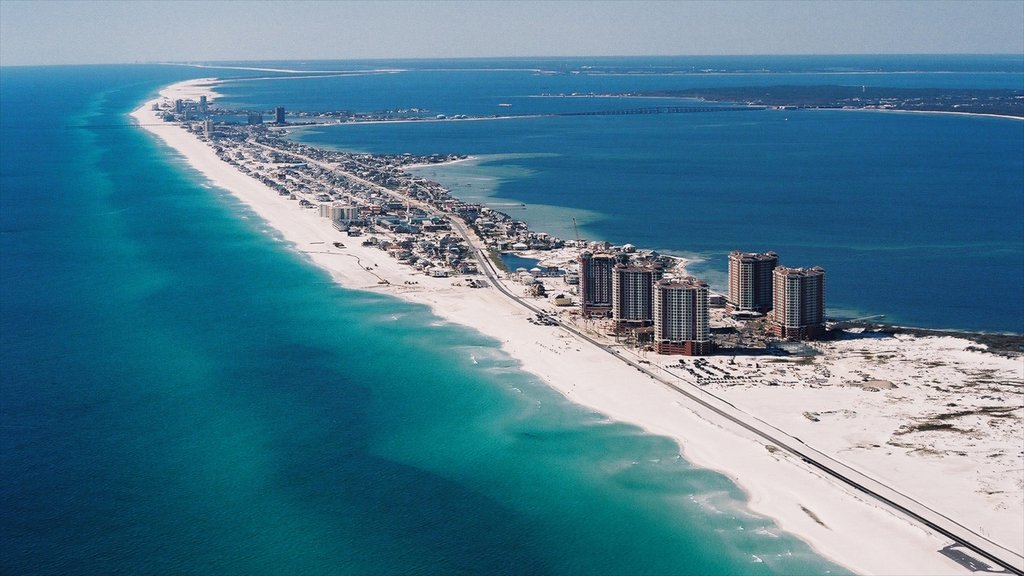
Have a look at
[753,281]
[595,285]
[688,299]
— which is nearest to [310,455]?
[688,299]

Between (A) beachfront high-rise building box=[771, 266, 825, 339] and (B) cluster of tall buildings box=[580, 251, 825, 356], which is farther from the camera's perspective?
(A) beachfront high-rise building box=[771, 266, 825, 339]

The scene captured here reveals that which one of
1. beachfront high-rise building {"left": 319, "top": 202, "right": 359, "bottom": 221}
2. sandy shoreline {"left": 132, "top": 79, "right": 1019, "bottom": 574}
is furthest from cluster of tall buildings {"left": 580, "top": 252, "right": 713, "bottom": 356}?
beachfront high-rise building {"left": 319, "top": 202, "right": 359, "bottom": 221}

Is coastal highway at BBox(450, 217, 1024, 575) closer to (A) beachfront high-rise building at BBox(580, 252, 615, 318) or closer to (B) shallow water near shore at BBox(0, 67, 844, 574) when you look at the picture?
(B) shallow water near shore at BBox(0, 67, 844, 574)

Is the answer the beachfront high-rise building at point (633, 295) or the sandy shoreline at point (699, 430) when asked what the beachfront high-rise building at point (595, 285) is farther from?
the sandy shoreline at point (699, 430)

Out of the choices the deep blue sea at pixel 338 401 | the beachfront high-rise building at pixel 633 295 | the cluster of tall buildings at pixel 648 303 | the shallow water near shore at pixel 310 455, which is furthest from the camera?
the beachfront high-rise building at pixel 633 295

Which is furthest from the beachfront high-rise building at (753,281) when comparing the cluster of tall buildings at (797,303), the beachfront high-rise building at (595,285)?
the beachfront high-rise building at (595,285)
